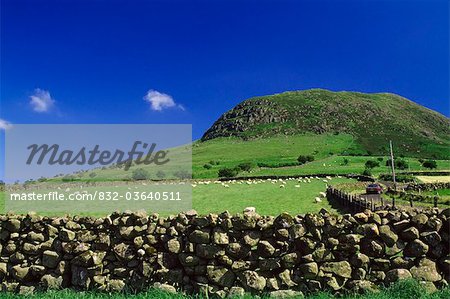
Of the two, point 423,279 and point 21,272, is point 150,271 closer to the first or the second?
point 21,272

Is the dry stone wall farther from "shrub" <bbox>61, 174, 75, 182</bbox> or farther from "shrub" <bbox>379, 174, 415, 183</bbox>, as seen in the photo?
"shrub" <bbox>61, 174, 75, 182</bbox>

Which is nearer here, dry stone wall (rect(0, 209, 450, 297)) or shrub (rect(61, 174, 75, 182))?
dry stone wall (rect(0, 209, 450, 297))

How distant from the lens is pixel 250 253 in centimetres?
866

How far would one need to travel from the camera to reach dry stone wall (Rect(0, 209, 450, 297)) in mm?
8367

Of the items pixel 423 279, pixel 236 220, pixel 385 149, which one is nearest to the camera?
pixel 423 279

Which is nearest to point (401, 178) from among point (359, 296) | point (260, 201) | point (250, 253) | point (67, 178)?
point (260, 201)

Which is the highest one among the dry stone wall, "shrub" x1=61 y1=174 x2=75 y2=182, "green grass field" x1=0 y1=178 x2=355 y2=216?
"shrub" x1=61 y1=174 x2=75 y2=182

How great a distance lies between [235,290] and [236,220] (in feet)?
4.93

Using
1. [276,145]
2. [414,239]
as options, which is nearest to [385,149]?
[276,145]

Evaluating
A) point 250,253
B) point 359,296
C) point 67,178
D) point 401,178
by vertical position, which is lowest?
point 359,296

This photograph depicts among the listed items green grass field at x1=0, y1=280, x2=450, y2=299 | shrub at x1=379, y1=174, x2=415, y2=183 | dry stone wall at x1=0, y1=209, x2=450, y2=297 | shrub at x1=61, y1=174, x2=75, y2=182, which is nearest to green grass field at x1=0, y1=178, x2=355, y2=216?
dry stone wall at x1=0, y1=209, x2=450, y2=297

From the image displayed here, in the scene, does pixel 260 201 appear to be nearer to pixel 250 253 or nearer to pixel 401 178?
pixel 250 253

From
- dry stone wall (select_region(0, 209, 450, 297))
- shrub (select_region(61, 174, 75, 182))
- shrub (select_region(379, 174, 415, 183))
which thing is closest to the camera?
dry stone wall (select_region(0, 209, 450, 297))

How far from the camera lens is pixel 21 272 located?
31.4ft
